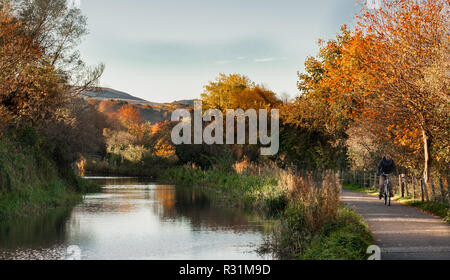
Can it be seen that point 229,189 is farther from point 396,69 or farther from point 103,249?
point 103,249

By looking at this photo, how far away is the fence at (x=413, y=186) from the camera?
65.1 ft

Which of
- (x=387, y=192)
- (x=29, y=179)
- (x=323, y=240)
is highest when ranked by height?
(x=29, y=179)

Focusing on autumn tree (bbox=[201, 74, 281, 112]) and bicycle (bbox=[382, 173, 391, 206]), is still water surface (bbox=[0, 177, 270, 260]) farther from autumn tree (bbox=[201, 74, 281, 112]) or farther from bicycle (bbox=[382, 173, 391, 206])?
autumn tree (bbox=[201, 74, 281, 112])

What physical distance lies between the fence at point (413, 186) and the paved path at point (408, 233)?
1197 mm

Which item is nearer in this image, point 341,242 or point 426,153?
point 341,242

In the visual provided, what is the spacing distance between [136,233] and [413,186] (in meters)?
12.5

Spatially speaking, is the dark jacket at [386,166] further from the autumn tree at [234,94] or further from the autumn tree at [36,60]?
the autumn tree at [234,94]

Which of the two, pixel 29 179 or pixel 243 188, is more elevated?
pixel 29 179

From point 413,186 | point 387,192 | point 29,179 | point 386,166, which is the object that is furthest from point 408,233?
point 29,179

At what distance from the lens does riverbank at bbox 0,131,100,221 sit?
829 inches

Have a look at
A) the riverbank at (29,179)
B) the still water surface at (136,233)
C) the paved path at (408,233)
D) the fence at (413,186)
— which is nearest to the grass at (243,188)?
the still water surface at (136,233)

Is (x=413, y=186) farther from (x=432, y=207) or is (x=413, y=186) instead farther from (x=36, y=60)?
(x=36, y=60)

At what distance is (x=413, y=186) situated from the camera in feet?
75.6

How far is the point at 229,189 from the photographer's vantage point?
3316cm
